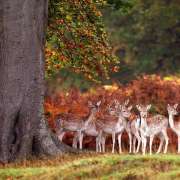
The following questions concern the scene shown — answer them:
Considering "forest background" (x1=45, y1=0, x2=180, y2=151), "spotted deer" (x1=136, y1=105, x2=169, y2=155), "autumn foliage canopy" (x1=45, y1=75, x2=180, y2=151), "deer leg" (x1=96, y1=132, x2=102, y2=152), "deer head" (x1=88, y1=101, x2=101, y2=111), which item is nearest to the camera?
"spotted deer" (x1=136, y1=105, x2=169, y2=155)

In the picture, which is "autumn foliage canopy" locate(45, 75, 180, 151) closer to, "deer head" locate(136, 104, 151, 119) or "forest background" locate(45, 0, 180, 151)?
"forest background" locate(45, 0, 180, 151)

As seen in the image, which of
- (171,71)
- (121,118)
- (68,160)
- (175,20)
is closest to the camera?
(68,160)

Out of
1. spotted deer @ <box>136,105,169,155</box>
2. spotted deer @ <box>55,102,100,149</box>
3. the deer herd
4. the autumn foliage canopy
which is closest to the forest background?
the autumn foliage canopy

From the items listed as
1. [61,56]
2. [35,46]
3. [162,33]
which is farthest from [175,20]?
[35,46]

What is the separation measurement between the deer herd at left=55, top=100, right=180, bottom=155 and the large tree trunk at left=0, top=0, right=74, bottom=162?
7.22 ft

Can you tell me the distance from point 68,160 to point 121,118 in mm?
3144

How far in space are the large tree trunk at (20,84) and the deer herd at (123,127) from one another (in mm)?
2199

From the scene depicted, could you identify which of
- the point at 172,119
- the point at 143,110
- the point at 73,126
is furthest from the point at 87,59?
the point at 172,119

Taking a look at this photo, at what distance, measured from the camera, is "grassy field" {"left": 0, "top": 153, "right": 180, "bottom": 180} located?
1609 cm

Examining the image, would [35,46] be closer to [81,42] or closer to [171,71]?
[81,42]

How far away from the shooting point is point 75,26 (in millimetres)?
21797

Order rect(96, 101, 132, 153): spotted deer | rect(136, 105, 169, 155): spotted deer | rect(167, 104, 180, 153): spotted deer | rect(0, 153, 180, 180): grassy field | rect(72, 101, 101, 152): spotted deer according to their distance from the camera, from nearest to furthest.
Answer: rect(0, 153, 180, 180): grassy field → rect(136, 105, 169, 155): spotted deer → rect(167, 104, 180, 153): spotted deer → rect(96, 101, 132, 153): spotted deer → rect(72, 101, 101, 152): spotted deer

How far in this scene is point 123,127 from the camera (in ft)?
70.0

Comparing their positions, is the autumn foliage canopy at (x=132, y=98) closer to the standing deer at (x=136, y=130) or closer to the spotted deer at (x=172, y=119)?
the spotted deer at (x=172, y=119)
